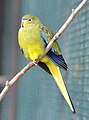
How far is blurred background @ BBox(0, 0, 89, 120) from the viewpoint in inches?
45.8

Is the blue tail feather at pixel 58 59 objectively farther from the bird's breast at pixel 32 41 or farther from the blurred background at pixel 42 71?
the blurred background at pixel 42 71

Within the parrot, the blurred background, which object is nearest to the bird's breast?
the parrot

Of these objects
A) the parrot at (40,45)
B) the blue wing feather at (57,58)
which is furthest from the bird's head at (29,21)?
the blue wing feather at (57,58)

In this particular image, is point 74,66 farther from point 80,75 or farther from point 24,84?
point 24,84

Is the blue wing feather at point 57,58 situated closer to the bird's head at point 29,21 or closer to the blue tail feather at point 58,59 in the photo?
the blue tail feather at point 58,59

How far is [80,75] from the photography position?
117 cm

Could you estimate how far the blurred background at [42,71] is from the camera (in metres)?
1.16

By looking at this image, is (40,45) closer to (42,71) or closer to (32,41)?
(32,41)

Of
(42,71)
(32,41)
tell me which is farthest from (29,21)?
(42,71)

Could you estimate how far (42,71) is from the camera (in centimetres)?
163

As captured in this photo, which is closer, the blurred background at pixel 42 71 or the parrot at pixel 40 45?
the parrot at pixel 40 45

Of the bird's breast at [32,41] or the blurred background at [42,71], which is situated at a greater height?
the bird's breast at [32,41]

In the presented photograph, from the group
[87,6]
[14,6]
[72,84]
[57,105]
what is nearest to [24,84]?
[14,6]

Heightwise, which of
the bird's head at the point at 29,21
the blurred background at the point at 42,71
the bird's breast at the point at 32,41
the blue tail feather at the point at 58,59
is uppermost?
the bird's head at the point at 29,21
